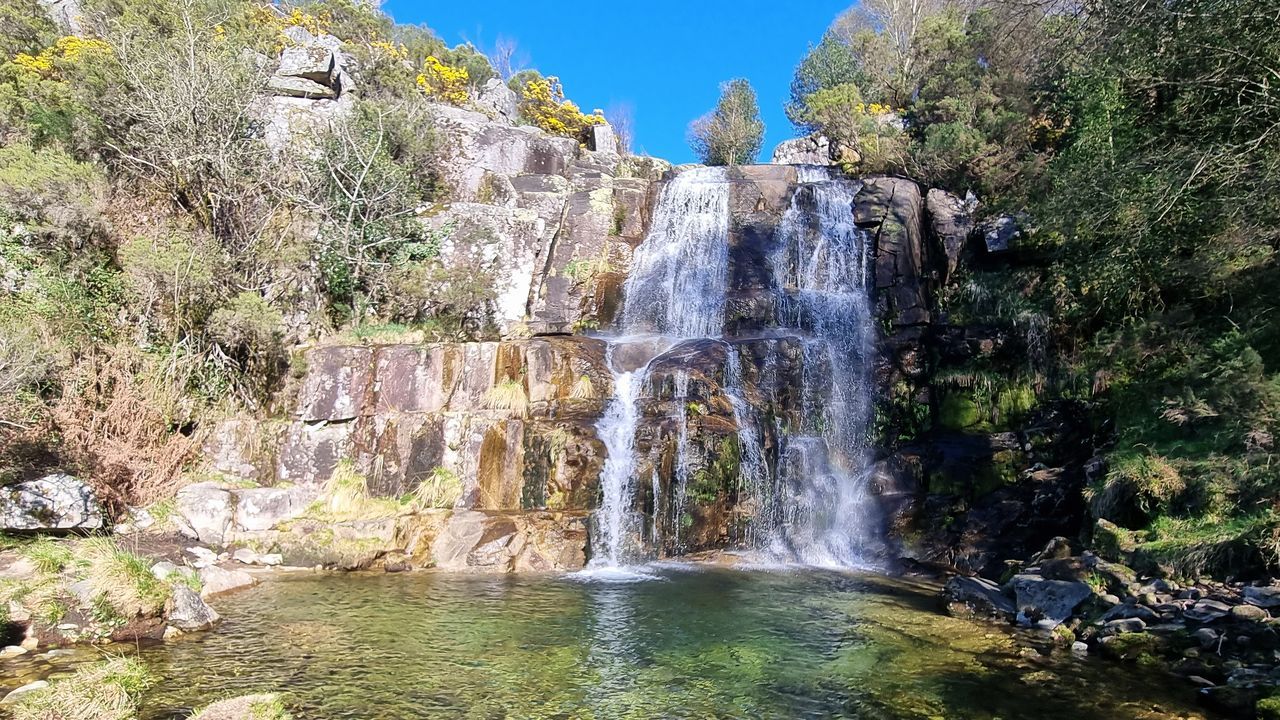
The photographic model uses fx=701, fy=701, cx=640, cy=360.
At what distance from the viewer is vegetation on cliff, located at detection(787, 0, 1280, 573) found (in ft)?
22.2

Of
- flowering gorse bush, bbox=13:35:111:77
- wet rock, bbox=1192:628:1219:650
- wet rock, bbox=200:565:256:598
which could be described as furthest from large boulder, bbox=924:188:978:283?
flowering gorse bush, bbox=13:35:111:77

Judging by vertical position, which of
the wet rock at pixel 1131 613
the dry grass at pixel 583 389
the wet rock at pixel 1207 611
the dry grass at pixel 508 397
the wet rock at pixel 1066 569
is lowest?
the wet rock at pixel 1131 613

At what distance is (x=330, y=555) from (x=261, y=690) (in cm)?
558

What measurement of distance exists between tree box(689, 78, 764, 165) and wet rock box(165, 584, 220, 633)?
2796 centimetres

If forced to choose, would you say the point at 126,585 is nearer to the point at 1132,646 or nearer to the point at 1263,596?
the point at 1132,646

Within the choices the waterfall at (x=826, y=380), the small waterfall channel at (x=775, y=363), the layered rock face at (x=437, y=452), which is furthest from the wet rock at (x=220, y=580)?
the waterfall at (x=826, y=380)

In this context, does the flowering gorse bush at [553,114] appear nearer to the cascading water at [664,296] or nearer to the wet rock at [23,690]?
the cascading water at [664,296]

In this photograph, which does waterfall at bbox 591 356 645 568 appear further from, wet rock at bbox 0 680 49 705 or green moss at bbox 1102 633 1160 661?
wet rock at bbox 0 680 49 705

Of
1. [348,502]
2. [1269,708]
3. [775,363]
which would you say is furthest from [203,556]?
[1269,708]

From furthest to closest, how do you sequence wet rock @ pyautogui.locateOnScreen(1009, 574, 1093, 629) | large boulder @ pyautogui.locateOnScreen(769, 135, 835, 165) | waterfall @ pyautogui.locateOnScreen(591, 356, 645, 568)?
large boulder @ pyautogui.locateOnScreen(769, 135, 835, 165) → waterfall @ pyautogui.locateOnScreen(591, 356, 645, 568) → wet rock @ pyautogui.locateOnScreen(1009, 574, 1093, 629)

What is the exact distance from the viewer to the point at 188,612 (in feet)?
24.9

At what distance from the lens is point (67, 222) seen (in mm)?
14023

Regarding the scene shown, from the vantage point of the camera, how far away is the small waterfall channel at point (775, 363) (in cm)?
1259

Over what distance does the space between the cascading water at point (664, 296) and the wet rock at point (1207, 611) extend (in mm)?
7593
